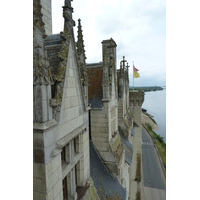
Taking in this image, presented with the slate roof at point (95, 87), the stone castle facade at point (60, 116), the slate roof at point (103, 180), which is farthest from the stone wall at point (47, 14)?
the slate roof at point (103, 180)

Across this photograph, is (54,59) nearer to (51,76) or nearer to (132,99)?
(51,76)

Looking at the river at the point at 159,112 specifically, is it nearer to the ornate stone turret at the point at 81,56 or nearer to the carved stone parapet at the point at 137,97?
the carved stone parapet at the point at 137,97

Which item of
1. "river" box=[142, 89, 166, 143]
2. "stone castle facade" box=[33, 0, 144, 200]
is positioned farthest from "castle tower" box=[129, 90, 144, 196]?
"river" box=[142, 89, 166, 143]

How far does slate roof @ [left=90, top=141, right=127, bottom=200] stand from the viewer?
22.9ft

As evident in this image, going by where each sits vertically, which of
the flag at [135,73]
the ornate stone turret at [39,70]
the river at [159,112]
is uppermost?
the flag at [135,73]

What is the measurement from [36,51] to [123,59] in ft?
37.9

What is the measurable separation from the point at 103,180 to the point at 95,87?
524cm

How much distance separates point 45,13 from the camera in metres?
4.43

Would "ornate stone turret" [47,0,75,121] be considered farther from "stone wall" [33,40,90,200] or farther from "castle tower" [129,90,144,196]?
"castle tower" [129,90,144,196]

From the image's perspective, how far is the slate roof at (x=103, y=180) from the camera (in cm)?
698

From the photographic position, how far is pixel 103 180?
7.64m

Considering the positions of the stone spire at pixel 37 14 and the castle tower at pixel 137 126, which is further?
the castle tower at pixel 137 126

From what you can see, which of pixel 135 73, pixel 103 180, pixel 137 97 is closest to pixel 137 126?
Answer: pixel 137 97

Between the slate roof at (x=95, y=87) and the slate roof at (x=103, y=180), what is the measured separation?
7.88 ft
